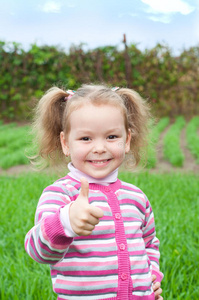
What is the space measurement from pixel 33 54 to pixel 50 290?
8942mm

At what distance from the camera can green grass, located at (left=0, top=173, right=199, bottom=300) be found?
1.80 m

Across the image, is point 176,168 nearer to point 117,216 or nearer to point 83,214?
point 117,216

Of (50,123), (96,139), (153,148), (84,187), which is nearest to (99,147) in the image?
(96,139)

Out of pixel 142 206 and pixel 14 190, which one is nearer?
pixel 142 206

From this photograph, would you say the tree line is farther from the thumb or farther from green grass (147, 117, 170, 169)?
the thumb

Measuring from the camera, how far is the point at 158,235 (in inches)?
90.1

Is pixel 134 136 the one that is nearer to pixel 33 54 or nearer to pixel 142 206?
pixel 142 206

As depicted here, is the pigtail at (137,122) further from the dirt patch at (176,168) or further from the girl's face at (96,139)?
the dirt patch at (176,168)

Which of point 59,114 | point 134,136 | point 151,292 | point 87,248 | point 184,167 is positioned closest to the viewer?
point 87,248

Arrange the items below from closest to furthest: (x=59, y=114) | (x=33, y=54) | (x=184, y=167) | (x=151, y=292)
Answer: (x=151, y=292) < (x=59, y=114) < (x=184, y=167) < (x=33, y=54)

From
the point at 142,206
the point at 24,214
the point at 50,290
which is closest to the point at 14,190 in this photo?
the point at 24,214

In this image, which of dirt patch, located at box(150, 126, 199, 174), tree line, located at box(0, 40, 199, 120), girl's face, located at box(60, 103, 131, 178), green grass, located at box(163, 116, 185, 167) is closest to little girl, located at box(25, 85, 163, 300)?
girl's face, located at box(60, 103, 131, 178)

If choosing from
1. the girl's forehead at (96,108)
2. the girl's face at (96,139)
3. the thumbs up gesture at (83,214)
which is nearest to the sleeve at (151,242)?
the girl's face at (96,139)

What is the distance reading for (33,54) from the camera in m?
9.95
